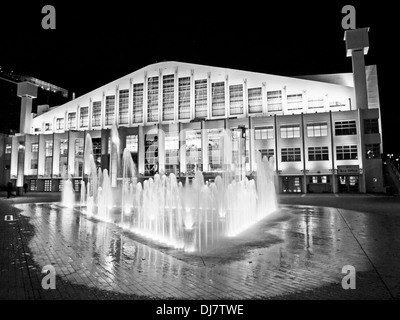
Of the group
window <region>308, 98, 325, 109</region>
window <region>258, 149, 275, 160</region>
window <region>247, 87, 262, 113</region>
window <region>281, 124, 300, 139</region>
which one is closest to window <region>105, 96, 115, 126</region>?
window <region>247, 87, 262, 113</region>

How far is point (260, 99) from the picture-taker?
48.4m

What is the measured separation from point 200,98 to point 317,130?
799 inches

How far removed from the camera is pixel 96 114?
2231 inches

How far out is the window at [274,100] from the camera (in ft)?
156

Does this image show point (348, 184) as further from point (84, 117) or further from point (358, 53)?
point (84, 117)

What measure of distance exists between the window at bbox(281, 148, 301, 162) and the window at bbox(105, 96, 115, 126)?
3199 cm

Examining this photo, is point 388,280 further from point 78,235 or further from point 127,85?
point 127,85

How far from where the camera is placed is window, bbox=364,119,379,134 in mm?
38969

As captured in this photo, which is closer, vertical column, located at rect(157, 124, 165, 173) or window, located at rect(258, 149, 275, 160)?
window, located at rect(258, 149, 275, 160)

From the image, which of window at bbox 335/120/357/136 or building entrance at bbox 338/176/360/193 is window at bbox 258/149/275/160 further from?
building entrance at bbox 338/176/360/193

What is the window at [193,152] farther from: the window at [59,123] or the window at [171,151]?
the window at [59,123]

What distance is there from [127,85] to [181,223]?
47175 mm

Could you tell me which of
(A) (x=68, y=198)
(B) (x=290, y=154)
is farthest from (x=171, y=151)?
(A) (x=68, y=198)
